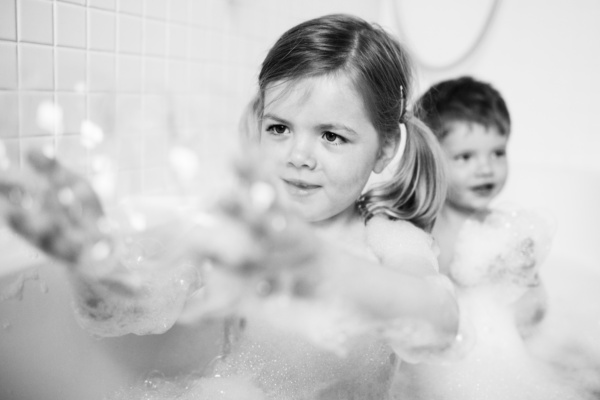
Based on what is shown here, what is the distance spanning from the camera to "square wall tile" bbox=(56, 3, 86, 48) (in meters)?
1.05

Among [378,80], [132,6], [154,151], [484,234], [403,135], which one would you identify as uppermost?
[132,6]

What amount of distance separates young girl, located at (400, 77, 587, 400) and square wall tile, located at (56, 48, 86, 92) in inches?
26.4

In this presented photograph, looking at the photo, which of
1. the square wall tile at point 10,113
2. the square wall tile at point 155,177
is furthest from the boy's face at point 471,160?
the square wall tile at point 10,113

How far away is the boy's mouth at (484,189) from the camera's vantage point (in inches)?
49.9

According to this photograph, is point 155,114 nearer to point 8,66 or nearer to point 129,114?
point 129,114

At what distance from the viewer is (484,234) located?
4.23 feet

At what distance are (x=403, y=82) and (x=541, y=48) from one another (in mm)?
1038

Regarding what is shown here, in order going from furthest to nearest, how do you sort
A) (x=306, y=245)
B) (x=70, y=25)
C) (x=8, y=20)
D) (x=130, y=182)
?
(x=130, y=182)
(x=70, y=25)
(x=8, y=20)
(x=306, y=245)

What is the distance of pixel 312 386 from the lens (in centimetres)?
91

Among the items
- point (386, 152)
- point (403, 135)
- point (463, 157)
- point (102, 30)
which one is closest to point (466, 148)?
point (463, 157)

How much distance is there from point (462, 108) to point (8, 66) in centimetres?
87

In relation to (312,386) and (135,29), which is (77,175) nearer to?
(312,386)

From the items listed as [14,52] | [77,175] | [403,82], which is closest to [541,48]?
[403,82]

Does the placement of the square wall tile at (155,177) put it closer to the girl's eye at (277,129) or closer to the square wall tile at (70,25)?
the square wall tile at (70,25)
